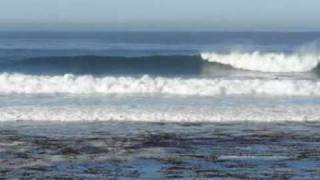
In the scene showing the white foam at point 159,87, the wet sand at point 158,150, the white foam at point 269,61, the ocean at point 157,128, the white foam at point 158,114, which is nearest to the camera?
the wet sand at point 158,150

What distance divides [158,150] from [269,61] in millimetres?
25564

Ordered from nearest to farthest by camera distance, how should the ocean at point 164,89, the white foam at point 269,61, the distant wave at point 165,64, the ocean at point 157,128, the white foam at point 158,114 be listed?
the ocean at point 157,128, the white foam at point 158,114, the ocean at point 164,89, the distant wave at point 165,64, the white foam at point 269,61

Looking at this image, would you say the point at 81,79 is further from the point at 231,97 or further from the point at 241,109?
the point at 241,109

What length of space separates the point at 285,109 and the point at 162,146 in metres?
6.67

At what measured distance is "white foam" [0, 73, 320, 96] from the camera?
30.0 meters

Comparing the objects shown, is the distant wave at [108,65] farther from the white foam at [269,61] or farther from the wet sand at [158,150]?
the wet sand at [158,150]

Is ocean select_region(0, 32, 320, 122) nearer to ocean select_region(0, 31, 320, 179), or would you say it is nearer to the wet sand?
ocean select_region(0, 31, 320, 179)

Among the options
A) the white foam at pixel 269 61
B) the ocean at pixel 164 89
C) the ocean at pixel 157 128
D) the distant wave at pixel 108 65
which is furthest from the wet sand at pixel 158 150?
the white foam at pixel 269 61

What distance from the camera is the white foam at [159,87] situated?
98.4ft

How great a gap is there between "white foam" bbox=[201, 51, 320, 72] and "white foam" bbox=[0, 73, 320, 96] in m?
9.58

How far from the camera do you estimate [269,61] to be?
4291cm

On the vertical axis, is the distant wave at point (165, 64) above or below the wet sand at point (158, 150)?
above

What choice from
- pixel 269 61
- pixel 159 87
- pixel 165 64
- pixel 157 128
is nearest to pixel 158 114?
pixel 157 128

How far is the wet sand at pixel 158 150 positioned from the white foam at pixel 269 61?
798 inches
